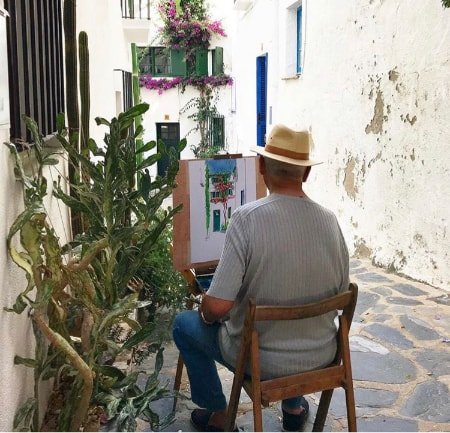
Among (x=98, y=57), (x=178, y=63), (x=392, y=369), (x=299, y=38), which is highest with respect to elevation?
(x=178, y=63)

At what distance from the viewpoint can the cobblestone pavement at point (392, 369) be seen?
9.18 ft

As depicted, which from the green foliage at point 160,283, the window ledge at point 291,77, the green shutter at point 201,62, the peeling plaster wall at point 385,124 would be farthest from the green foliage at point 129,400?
the green shutter at point 201,62

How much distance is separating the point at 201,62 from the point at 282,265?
1513 cm

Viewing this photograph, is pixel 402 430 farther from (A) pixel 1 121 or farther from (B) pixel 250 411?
(A) pixel 1 121

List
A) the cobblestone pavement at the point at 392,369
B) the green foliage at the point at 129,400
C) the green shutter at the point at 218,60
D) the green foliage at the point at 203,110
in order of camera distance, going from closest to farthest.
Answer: the green foliage at the point at 129,400
the cobblestone pavement at the point at 392,369
the green shutter at the point at 218,60
the green foliage at the point at 203,110

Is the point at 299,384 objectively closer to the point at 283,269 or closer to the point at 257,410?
the point at 257,410

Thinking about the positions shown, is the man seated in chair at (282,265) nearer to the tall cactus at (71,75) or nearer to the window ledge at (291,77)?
the tall cactus at (71,75)

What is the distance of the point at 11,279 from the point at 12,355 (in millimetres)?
278

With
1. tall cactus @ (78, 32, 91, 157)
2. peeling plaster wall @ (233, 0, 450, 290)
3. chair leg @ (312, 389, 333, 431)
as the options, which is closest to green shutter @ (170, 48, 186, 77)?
peeling plaster wall @ (233, 0, 450, 290)

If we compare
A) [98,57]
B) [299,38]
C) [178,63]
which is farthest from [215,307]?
[178,63]

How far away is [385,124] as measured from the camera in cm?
563

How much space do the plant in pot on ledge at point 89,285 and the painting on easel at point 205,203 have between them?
273 millimetres

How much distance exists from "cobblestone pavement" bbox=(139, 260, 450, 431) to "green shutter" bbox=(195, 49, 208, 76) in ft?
41.3

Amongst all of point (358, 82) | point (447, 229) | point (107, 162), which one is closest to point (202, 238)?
point (107, 162)
